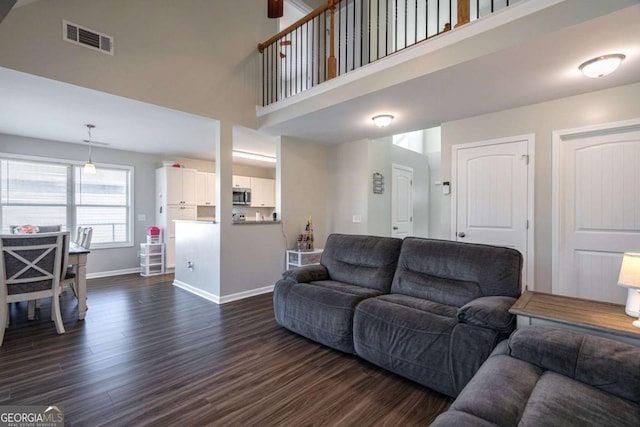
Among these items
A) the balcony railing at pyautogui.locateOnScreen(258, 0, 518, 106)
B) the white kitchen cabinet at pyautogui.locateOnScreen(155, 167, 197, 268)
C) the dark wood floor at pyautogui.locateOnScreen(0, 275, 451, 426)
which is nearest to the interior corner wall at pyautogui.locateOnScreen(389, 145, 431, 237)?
the balcony railing at pyautogui.locateOnScreen(258, 0, 518, 106)

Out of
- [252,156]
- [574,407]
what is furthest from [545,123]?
[252,156]

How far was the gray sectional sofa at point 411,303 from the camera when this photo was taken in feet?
6.19

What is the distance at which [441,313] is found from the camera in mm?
2174

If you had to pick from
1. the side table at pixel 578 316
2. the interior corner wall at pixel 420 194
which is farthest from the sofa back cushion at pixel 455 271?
the interior corner wall at pixel 420 194

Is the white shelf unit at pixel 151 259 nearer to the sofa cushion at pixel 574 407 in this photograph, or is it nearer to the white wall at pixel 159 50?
the white wall at pixel 159 50

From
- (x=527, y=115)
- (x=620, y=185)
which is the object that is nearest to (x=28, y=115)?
(x=527, y=115)

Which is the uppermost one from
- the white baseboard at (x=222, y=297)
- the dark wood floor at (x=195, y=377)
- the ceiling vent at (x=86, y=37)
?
the ceiling vent at (x=86, y=37)

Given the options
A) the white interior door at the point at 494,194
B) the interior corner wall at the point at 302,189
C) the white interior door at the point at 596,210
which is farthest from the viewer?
the interior corner wall at the point at 302,189

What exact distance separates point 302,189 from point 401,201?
2.00 meters

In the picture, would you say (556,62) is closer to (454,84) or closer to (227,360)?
(454,84)

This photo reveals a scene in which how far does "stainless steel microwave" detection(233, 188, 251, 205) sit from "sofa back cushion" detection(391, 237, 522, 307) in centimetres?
516

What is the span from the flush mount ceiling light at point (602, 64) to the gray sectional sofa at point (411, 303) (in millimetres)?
1633

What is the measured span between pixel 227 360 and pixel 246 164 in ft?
19.5

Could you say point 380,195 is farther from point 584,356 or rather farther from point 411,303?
point 584,356
